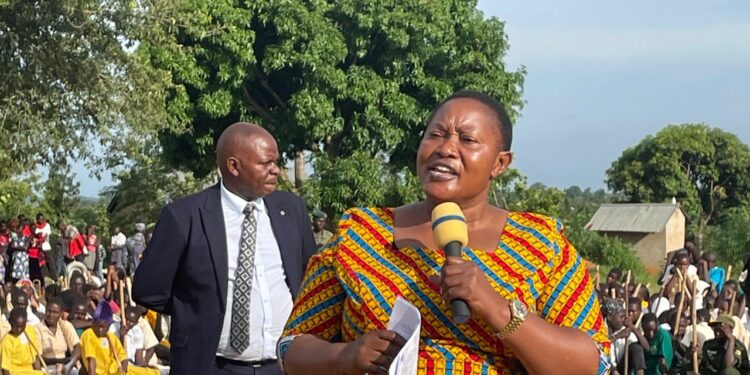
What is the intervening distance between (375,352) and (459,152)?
49 centimetres

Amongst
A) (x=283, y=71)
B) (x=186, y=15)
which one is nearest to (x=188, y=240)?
(x=186, y=15)

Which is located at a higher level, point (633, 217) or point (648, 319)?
point (633, 217)

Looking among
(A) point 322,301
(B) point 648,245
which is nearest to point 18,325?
(A) point 322,301

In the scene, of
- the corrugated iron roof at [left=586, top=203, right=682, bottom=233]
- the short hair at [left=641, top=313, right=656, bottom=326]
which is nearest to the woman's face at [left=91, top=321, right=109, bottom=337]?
the short hair at [left=641, top=313, right=656, bottom=326]

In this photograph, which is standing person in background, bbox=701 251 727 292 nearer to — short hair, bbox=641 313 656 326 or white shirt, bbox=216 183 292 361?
short hair, bbox=641 313 656 326

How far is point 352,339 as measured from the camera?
2688 millimetres

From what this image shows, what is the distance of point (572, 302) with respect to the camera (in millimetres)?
2637

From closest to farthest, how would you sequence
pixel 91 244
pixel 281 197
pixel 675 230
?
pixel 281 197 → pixel 91 244 → pixel 675 230

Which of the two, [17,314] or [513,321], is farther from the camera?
[17,314]

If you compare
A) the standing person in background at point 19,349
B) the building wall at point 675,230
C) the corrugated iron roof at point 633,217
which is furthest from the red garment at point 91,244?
the building wall at point 675,230

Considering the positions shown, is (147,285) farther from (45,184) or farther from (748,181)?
(748,181)

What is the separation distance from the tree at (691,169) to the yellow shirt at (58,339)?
134 ft

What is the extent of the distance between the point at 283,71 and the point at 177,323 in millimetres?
18831

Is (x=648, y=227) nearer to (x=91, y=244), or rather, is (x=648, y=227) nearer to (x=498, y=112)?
(x=91, y=244)
